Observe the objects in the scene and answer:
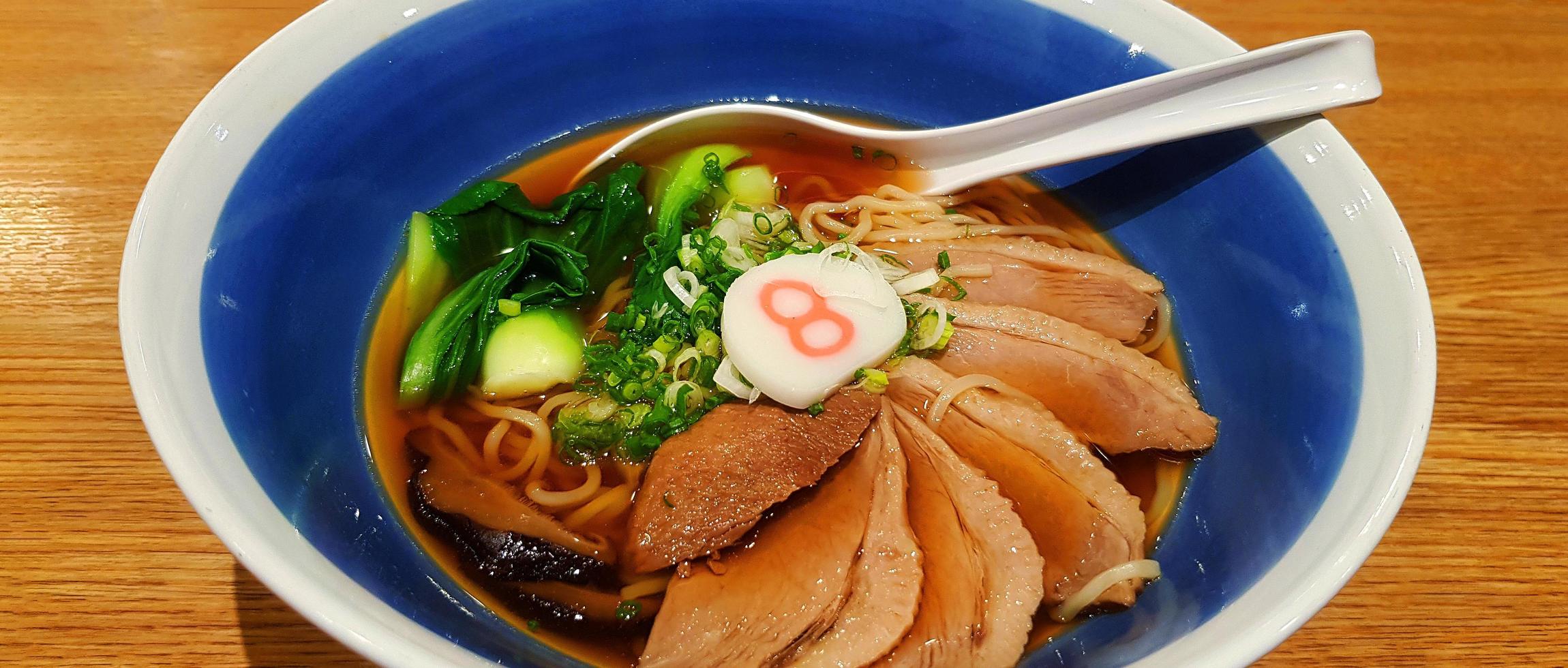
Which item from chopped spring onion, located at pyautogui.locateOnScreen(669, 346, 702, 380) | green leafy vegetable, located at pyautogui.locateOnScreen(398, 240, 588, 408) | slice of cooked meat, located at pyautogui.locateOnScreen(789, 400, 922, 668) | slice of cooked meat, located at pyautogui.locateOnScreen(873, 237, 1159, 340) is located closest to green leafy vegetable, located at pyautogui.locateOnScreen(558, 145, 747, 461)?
chopped spring onion, located at pyautogui.locateOnScreen(669, 346, 702, 380)

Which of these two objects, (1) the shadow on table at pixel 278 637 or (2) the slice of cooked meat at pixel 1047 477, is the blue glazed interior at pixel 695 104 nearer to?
(2) the slice of cooked meat at pixel 1047 477

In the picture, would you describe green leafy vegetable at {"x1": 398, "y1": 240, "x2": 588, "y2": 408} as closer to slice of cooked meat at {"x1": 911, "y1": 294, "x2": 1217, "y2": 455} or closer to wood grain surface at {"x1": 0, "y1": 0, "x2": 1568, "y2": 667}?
wood grain surface at {"x1": 0, "y1": 0, "x2": 1568, "y2": 667}

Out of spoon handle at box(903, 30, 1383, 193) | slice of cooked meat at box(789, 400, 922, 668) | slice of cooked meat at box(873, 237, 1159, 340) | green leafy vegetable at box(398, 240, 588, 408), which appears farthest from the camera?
slice of cooked meat at box(873, 237, 1159, 340)

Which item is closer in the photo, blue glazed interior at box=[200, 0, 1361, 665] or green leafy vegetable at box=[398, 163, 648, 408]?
blue glazed interior at box=[200, 0, 1361, 665]

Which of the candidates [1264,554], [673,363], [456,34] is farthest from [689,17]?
Result: [1264,554]

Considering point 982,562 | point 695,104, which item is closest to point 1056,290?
point 982,562

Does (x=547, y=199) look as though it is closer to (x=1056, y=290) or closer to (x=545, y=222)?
(x=545, y=222)
